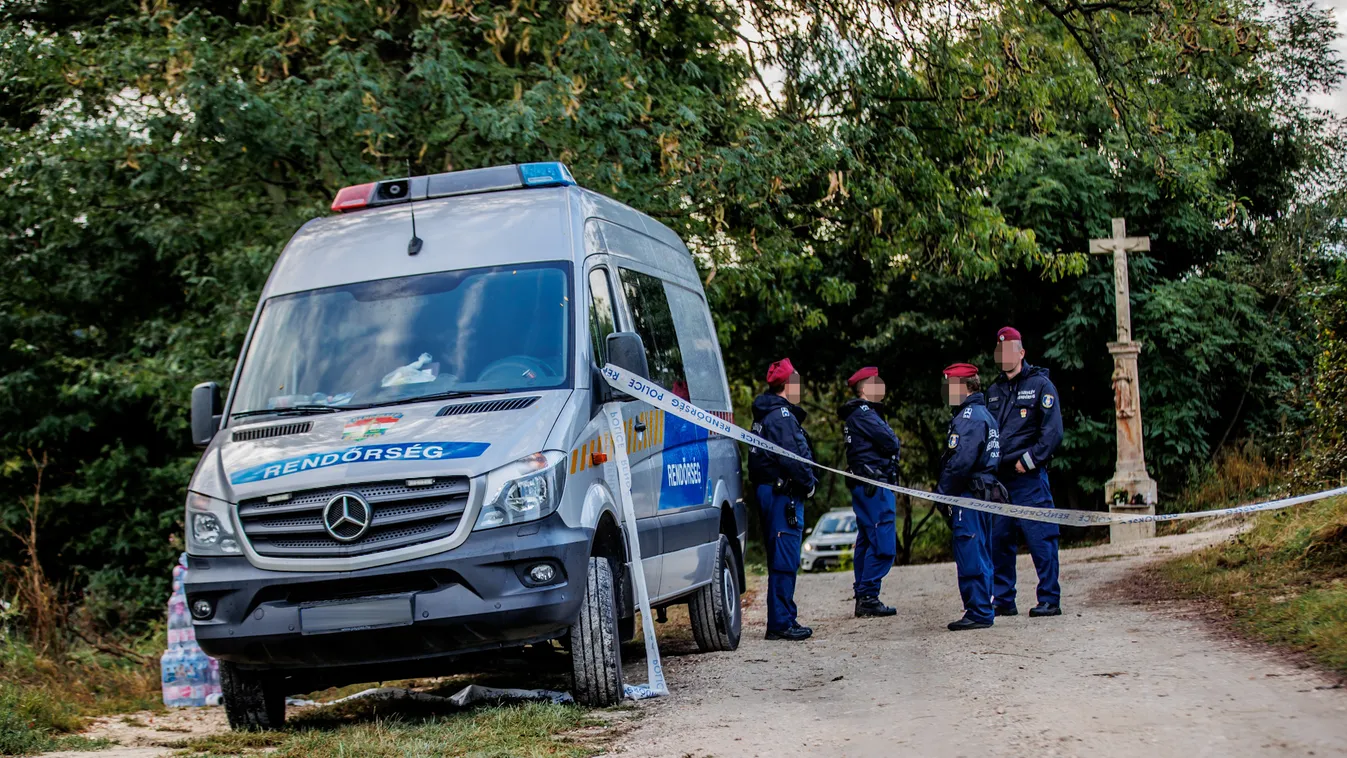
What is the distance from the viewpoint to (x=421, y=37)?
11422mm

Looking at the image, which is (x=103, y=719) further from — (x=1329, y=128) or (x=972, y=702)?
(x=1329, y=128)

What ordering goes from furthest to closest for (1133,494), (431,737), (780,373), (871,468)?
(1133,494) → (871,468) → (780,373) → (431,737)

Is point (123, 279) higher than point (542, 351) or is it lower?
higher

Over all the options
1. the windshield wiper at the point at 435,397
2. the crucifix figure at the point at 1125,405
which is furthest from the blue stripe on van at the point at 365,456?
the crucifix figure at the point at 1125,405

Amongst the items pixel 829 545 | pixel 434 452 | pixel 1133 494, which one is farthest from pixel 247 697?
pixel 829 545

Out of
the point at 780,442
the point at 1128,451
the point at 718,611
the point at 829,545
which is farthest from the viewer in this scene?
the point at 829,545

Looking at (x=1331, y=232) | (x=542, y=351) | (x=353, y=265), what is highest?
(x=1331, y=232)

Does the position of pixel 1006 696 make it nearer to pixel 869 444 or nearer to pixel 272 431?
pixel 272 431

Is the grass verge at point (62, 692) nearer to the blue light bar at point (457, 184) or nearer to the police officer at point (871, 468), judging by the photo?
the blue light bar at point (457, 184)

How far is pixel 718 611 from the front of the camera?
361 inches

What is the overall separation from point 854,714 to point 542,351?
7.23ft

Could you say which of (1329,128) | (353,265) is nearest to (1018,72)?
(353,265)

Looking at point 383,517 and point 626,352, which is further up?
point 626,352

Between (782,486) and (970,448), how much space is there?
1.23m
